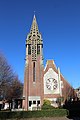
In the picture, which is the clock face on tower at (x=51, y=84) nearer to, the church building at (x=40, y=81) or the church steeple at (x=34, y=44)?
the church building at (x=40, y=81)

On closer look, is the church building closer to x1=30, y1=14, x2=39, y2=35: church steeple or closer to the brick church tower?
the brick church tower

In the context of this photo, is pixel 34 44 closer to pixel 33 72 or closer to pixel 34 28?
pixel 34 28

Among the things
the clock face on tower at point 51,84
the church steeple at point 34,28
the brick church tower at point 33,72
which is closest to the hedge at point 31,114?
the brick church tower at point 33,72

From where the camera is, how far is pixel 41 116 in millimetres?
34531

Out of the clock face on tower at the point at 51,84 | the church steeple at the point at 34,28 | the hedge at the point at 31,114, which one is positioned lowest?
the hedge at the point at 31,114

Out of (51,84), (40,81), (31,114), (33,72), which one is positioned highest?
(33,72)

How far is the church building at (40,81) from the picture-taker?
5703 cm

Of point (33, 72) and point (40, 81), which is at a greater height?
point (33, 72)

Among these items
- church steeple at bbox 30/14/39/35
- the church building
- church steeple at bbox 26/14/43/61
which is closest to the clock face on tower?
the church building

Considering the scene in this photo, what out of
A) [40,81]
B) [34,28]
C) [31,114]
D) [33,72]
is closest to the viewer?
[31,114]

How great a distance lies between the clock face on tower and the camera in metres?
57.9

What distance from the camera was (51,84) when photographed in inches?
2287

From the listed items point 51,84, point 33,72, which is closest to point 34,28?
point 33,72

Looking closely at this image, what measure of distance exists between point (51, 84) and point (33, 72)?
6059 mm
